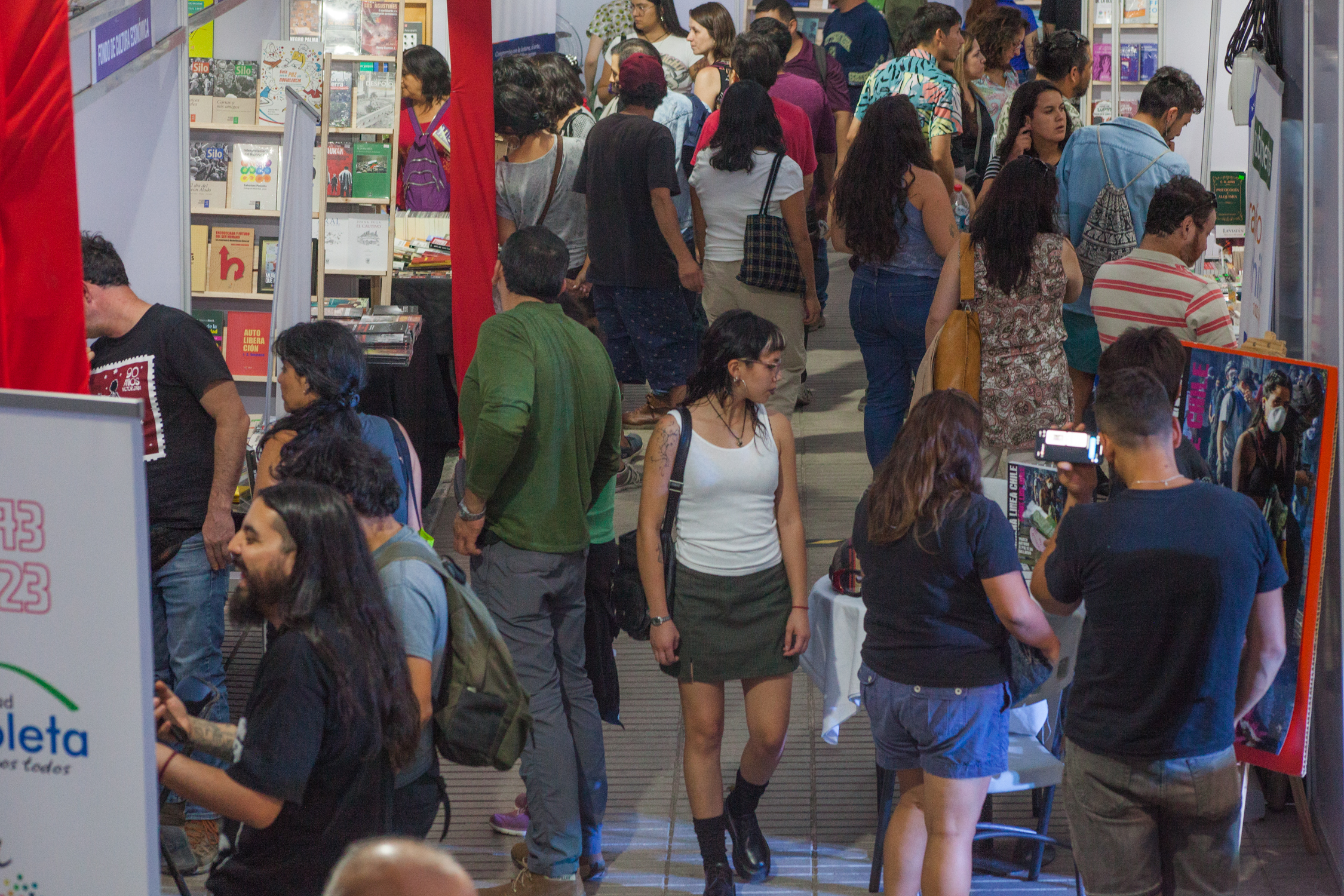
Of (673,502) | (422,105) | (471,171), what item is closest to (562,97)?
(422,105)

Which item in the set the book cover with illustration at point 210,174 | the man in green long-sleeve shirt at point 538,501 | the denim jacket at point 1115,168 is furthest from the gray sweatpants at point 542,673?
the book cover with illustration at point 210,174

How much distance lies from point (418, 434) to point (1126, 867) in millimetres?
4593

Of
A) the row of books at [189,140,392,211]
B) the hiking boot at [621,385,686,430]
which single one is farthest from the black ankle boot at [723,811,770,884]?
the row of books at [189,140,392,211]

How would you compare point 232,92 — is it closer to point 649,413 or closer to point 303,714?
point 649,413

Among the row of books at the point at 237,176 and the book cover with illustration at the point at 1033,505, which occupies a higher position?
the row of books at the point at 237,176

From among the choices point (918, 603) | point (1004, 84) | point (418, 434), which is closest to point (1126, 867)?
point (918, 603)

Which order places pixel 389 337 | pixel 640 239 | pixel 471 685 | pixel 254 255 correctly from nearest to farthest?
pixel 471 685, pixel 389 337, pixel 640 239, pixel 254 255

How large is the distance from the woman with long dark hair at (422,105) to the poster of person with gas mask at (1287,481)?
5311mm

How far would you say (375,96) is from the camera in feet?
24.4

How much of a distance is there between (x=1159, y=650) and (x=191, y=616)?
2.73 metres

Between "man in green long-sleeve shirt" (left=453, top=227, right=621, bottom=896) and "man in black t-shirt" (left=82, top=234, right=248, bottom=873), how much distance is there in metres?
0.78

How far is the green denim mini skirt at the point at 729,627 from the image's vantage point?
3578 millimetres

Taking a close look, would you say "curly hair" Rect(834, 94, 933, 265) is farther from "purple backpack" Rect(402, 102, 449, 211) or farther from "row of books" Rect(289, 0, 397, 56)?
"row of books" Rect(289, 0, 397, 56)

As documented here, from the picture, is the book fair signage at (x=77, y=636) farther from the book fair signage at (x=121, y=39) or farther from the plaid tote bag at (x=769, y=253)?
the plaid tote bag at (x=769, y=253)
